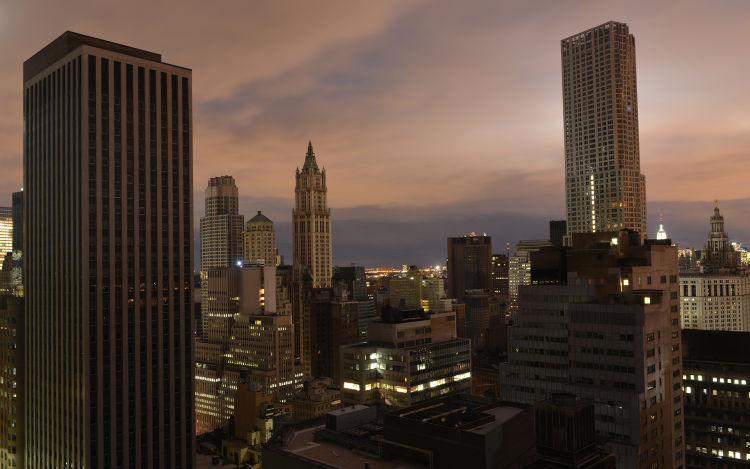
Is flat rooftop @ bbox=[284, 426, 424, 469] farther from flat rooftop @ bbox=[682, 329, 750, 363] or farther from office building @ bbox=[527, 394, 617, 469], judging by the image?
flat rooftop @ bbox=[682, 329, 750, 363]

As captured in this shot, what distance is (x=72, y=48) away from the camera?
15300 centimetres

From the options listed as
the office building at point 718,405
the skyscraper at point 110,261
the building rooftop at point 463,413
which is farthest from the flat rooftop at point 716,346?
the skyscraper at point 110,261

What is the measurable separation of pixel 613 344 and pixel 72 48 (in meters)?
145

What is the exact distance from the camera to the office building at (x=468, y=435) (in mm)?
79062

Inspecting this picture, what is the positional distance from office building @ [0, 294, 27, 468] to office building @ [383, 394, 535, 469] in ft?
418

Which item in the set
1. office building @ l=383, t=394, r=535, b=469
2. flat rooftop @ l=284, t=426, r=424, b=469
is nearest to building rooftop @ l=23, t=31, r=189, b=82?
flat rooftop @ l=284, t=426, r=424, b=469

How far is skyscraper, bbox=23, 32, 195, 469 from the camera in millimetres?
143375

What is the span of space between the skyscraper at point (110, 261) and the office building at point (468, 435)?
83.3 metres

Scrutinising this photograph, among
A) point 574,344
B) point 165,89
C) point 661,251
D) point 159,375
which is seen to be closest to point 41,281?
point 159,375

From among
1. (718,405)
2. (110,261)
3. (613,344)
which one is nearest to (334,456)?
(613,344)

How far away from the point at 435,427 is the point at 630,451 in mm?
47210

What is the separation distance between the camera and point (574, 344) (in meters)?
122

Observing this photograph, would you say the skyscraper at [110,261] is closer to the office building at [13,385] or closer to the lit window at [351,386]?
the office building at [13,385]

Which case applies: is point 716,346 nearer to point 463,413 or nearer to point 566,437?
point 566,437
